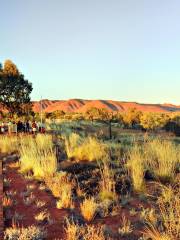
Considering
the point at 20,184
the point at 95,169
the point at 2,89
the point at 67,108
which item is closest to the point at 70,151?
the point at 95,169

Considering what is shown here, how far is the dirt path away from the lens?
6461 millimetres

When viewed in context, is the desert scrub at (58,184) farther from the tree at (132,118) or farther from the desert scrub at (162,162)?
the tree at (132,118)

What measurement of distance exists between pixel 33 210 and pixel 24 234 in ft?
6.51

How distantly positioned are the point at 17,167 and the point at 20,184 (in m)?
2.74

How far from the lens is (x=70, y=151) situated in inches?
535

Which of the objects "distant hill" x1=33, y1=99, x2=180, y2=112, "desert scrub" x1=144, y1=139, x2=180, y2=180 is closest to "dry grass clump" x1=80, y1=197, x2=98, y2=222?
"desert scrub" x1=144, y1=139, x2=180, y2=180

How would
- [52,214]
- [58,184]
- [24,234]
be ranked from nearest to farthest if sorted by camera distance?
[24,234] → [52,214] → [58,184]

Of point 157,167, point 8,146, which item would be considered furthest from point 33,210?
point 8,146

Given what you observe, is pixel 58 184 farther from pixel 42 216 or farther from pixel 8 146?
pixel 8 146

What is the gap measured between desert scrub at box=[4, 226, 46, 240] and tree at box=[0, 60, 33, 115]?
3272 centimetres

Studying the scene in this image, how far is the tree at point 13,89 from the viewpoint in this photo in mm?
37812

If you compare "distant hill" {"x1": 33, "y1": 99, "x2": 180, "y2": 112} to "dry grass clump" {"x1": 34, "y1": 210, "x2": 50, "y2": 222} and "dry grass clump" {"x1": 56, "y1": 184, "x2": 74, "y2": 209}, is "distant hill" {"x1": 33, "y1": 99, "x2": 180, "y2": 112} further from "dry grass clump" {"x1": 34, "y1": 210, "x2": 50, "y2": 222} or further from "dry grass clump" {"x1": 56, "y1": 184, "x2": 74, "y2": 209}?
"dry grass clump" {"x1": 34, "y1": 210, "x2": 50, "y2": 222}

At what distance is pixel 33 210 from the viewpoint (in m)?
7.62

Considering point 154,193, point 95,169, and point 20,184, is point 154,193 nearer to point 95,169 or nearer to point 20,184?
point 95,169
